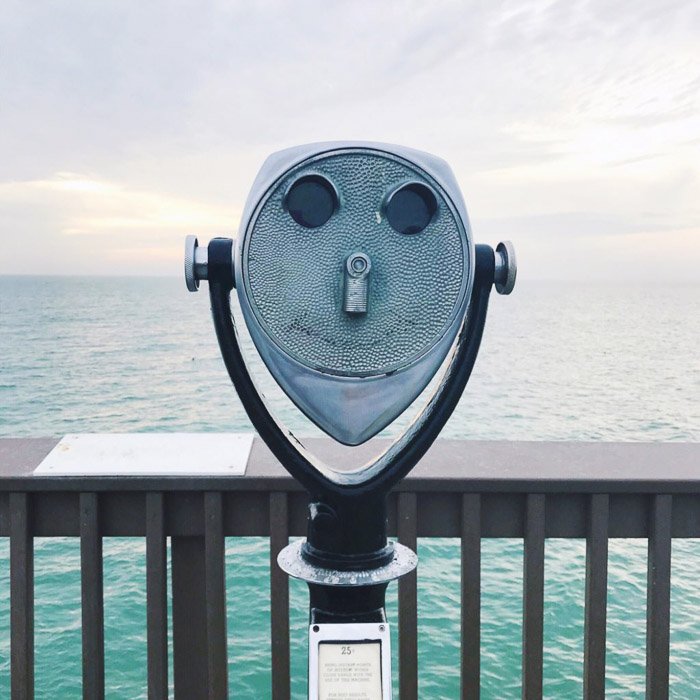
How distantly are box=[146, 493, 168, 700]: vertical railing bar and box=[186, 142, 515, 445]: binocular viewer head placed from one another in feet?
1.93

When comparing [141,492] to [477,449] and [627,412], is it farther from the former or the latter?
[627,412]

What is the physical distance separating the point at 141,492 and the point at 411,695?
1.98 ft

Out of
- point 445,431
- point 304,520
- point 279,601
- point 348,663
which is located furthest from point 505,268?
point 445,431

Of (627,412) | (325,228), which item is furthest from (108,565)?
(627,412)

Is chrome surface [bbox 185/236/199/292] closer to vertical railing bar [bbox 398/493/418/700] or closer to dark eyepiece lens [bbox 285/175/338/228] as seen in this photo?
dark eyepiece lens [bbox 285/175/338/228]

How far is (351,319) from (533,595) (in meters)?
0.76

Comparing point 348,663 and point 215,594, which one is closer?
point 348,663

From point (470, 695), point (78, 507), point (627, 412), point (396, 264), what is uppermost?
point (396, 264)

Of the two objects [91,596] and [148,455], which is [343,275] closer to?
[148,455]

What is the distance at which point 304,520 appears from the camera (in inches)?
56.6

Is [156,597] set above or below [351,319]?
below

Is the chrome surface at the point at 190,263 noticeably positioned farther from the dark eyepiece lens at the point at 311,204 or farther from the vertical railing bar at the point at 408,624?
the vertical railing bar at the point at 408,624

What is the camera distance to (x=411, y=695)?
1.45 metres

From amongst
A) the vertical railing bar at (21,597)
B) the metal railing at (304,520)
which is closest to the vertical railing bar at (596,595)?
the metal railing at (304,520)
